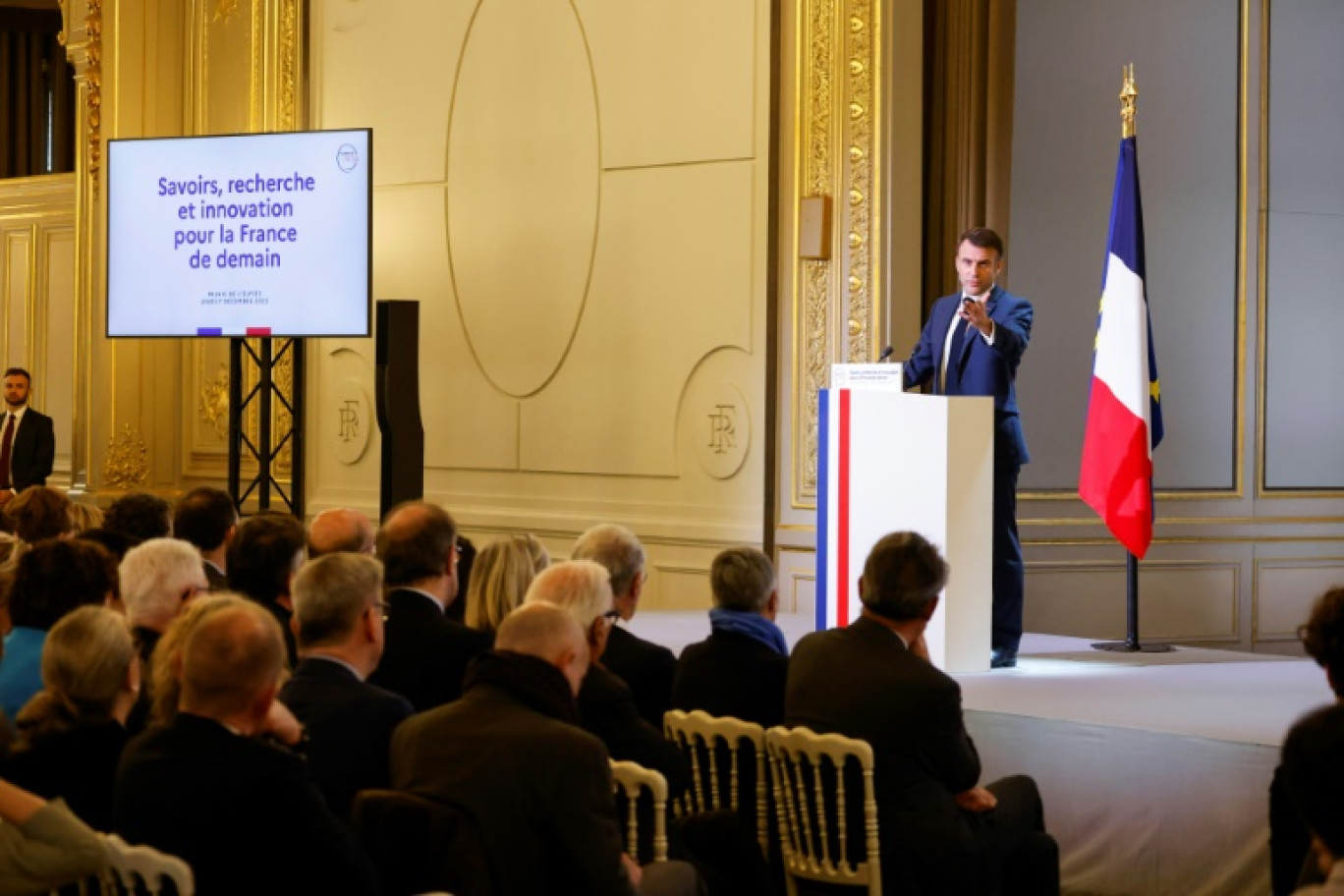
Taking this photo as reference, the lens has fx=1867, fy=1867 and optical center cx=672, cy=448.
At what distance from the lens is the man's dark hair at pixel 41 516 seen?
5477mm

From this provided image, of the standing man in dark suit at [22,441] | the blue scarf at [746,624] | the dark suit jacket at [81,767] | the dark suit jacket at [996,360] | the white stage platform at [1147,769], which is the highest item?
the dark suit jacket at [996,360]

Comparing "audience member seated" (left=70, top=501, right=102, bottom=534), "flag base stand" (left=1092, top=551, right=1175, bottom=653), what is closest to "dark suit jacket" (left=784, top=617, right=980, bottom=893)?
"audience member seated" (left=70, top=501, right=102, bottom=534)

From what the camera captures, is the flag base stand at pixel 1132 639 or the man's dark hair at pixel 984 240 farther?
the flag base stand at pixel 1132 639

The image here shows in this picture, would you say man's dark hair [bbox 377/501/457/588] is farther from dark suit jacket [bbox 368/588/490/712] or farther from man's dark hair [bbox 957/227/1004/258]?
man's dark hair [bbox 957/227/1004/258]

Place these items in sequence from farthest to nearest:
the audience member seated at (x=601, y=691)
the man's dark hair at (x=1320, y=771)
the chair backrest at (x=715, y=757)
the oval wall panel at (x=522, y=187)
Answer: the oval wall panel at (x=522, y=187), the chair backrest at (x=715, y=757), the audience member seated at (x=601, y=691), the man's dark hair at (x=1320, y=771)

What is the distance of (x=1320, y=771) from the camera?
74.0 inches

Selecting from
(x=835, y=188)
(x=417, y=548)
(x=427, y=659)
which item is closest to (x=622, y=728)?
(x=427, y=659)

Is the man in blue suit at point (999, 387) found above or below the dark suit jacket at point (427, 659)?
above

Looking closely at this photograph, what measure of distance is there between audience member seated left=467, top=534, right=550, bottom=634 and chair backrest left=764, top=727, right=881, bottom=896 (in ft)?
2.44

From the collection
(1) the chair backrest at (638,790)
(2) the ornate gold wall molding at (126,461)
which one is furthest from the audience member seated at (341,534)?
(2) the ornate gold wall molding at (126,461)

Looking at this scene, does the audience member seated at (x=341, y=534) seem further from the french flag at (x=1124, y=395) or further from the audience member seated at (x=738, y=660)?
the french flag at (x=1124, y=395)

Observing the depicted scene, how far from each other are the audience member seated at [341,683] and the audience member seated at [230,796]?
48cm

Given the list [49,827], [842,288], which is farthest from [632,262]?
[49,827]

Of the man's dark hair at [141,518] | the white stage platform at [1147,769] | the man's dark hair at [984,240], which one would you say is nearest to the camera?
the white stage platform at [1147,769]
